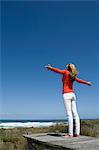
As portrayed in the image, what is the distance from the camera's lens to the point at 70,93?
729cm

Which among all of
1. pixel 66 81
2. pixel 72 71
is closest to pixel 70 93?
pixel 66 81

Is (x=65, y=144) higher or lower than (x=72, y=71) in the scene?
lower

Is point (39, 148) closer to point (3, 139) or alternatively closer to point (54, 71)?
point (54, 71)

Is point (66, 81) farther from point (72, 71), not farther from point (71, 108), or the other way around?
point (71, 108)

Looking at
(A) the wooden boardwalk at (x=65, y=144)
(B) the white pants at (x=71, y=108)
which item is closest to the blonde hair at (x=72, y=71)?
(B) the white pants at (x=71, y=108)

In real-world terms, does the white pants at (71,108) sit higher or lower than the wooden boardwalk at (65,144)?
higher

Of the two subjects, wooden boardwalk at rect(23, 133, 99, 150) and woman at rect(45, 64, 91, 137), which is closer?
wooden boardwalk at rect(23, 133, 99, 150)

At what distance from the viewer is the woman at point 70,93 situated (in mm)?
7254

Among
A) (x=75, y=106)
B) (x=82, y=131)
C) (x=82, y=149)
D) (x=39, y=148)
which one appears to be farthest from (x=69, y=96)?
(x=82, y=131)

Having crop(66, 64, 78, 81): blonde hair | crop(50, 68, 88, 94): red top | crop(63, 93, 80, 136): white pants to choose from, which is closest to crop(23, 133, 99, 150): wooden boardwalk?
crop(63, 93, 80, 136): white pants

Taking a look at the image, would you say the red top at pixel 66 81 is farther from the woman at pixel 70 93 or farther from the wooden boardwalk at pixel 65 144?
the wooden boardwalk at pixel 65 144

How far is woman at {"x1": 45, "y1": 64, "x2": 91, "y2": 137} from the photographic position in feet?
23.8

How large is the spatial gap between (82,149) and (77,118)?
210 centimetres

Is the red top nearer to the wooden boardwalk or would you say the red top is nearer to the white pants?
the white pants
